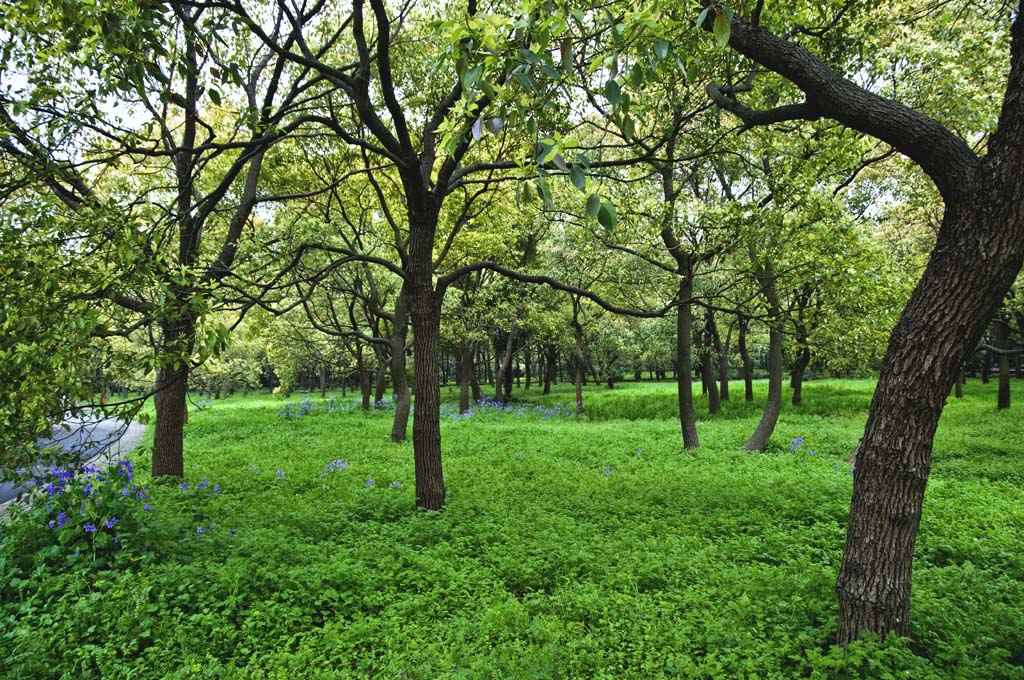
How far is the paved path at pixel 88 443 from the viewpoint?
12.7ft

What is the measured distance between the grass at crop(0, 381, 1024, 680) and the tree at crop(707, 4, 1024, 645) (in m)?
0.51

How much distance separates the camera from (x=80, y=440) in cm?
420

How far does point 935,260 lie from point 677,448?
950 cm

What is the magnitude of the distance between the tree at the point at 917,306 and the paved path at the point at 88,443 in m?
5.02

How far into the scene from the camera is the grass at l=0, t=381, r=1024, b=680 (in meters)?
3.84

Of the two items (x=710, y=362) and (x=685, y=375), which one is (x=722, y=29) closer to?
(x=685, y=375)

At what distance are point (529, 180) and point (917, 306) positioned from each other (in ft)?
19.3

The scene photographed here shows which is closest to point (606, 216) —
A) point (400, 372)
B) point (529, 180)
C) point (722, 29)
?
point (722, 29)

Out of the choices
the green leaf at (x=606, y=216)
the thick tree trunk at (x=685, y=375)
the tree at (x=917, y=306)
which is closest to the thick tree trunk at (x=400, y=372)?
the thick tree trunk at (x=685, y=375)

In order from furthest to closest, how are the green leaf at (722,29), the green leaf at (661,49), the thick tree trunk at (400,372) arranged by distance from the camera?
the thick tree trunk at (400,372)
the green leaf at (722,29)
the green leaf at (661,49)

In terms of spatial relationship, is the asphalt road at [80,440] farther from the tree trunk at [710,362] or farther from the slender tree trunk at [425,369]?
the tree trunk at [710,362]

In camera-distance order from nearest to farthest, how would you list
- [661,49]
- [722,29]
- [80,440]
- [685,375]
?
[661,49]
[722,29]
[80,440]
[685,375]

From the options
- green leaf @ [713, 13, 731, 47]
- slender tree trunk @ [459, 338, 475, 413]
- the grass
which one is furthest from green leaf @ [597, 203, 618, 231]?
slender tree trunk @ [459, 338, 475, 413]

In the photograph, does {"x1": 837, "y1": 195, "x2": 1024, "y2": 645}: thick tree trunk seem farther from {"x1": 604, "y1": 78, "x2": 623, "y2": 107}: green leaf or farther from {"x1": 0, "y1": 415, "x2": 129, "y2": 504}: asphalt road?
{"x1": 0, "y1": 415, "x2": 129, "y2": 504}: asphalt road
